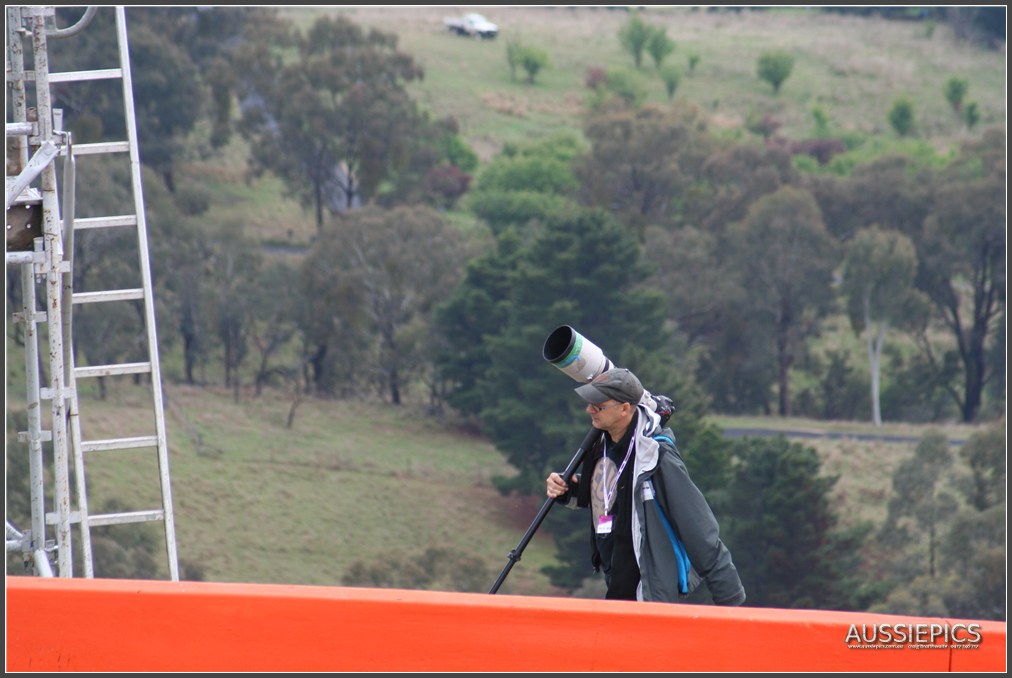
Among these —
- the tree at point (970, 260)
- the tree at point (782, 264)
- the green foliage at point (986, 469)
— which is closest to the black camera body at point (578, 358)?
the green foliage at point (986, 469)

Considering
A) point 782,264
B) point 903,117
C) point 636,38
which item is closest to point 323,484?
point 782,264

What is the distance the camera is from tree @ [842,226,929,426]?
130ft

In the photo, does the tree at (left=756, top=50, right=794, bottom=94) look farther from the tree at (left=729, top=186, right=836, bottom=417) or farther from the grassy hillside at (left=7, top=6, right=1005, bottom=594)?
the tree at (left=729, top=186, right=836, bottom=417)

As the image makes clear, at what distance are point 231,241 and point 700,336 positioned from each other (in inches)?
546

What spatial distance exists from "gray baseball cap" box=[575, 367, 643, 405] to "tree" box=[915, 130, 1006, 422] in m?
38.7

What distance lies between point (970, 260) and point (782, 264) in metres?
5.89

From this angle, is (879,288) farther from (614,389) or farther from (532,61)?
(614,389)

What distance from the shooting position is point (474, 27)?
2729 inches

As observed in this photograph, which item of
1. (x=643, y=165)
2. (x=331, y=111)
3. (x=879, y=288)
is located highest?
(x=331, y=111)

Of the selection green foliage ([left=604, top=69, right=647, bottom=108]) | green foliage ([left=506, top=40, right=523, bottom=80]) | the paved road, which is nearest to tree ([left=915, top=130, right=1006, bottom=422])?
the paved road

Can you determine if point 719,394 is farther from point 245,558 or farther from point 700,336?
point 245,558

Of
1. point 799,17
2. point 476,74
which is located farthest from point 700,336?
point 799,17

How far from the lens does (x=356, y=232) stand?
1494 inches

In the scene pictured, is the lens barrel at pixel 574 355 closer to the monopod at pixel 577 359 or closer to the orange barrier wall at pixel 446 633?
the monopod at pixel 577 359
